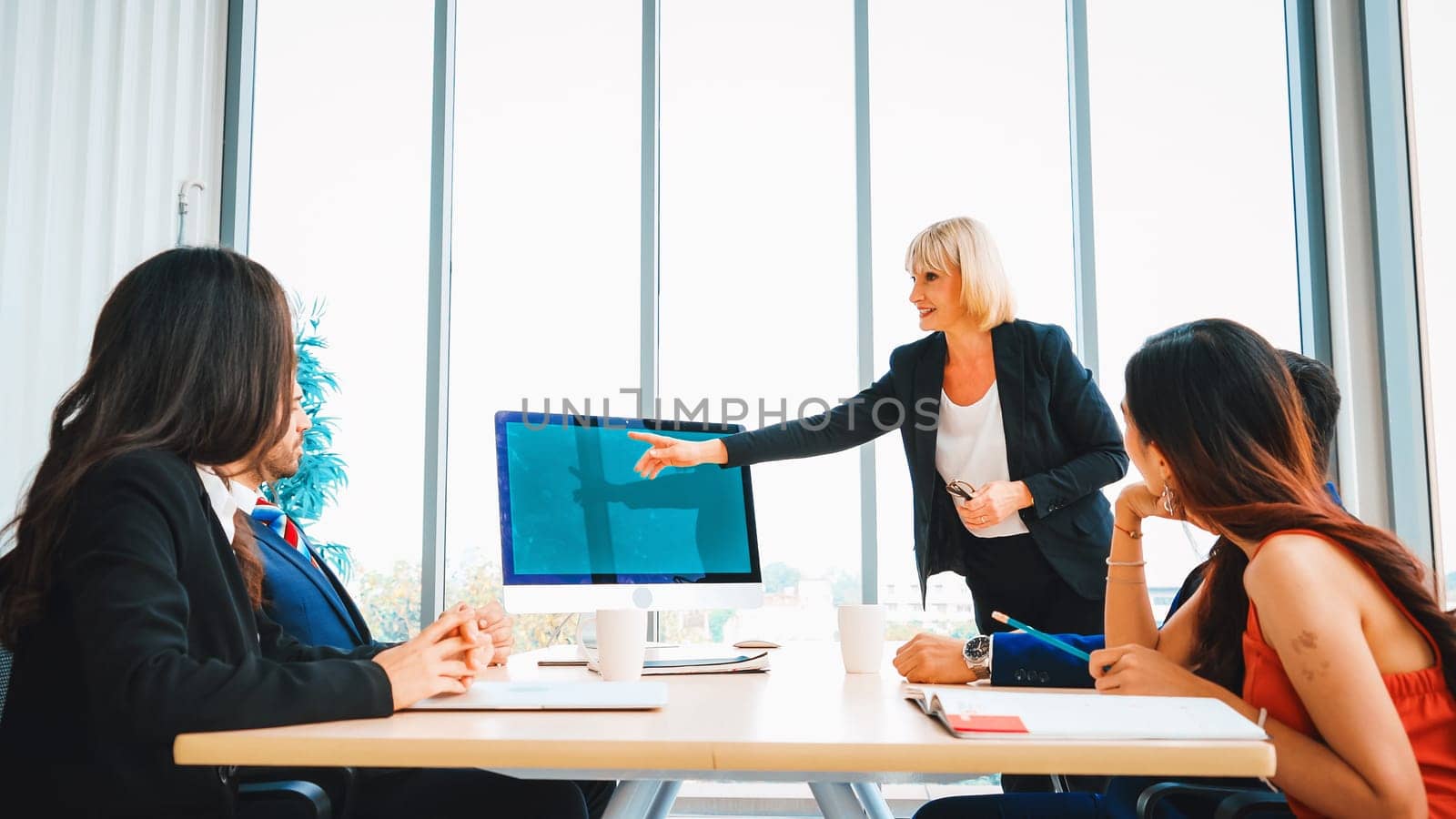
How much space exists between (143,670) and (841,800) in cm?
79

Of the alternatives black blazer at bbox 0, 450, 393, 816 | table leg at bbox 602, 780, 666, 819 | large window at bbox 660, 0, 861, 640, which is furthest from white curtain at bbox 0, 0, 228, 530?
table leg at bbox 602, 780, 666, 819

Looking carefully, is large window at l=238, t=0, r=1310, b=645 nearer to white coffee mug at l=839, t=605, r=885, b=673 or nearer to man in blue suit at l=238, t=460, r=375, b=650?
man in blue suit at l=238, t=460, r=375, b=650

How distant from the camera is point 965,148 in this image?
12.4ft

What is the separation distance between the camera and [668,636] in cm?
366

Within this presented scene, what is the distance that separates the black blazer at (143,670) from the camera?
100cm

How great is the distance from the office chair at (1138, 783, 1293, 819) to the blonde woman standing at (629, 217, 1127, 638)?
3.31 feet

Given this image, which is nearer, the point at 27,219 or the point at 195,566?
the point at 195,566

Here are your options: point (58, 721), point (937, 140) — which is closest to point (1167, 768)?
point (58, 721)

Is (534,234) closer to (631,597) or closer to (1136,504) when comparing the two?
(631,597)

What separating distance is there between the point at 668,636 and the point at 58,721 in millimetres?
2620

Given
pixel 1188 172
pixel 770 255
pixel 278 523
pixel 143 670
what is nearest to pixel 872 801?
pixel 143 670

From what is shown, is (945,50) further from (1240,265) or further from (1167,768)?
(1167,768)

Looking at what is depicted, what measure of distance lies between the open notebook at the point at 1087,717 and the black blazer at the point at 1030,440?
1084 mm

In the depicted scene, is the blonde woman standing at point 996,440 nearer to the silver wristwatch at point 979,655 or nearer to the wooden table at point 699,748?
the silver wristwatch at point 979,655
